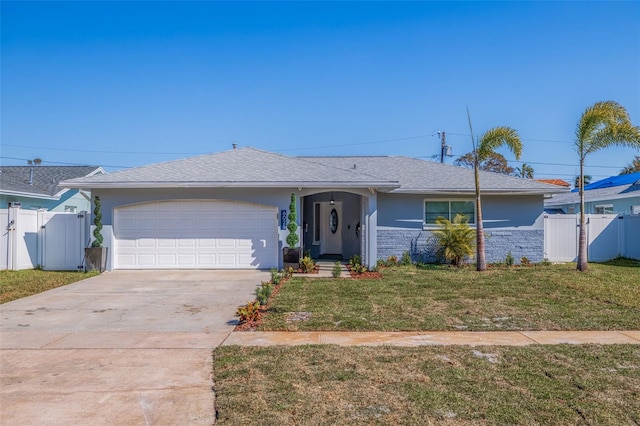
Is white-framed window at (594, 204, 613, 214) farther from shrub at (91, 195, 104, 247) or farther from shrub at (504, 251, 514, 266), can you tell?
shrub at (91, 195, 104, 247)

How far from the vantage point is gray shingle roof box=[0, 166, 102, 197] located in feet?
61.0

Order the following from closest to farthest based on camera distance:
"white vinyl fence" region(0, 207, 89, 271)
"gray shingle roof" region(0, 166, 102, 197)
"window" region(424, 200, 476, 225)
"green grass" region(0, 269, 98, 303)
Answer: "green grass" region(0, 269, 98, 303) → "white vinyl fence" region(0, 207, 89, 271) → "window" region(424, 200, 476, 225) → "gray shingle roof" region(0, 166, 102, 197)

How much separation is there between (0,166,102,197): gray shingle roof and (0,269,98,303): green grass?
5.83 meters

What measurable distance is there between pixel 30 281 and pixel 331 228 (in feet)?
35.1

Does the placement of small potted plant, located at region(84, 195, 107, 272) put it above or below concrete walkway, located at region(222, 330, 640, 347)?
above

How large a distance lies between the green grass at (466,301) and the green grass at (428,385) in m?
1.27

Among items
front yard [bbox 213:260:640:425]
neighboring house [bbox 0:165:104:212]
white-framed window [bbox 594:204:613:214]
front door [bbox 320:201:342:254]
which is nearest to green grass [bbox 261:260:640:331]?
front yard [bbox 213:260:640:425]

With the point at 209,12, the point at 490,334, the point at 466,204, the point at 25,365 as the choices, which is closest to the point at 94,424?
the point at 25,365

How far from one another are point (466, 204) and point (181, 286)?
10.1 meters

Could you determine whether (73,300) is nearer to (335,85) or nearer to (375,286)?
(375,286)

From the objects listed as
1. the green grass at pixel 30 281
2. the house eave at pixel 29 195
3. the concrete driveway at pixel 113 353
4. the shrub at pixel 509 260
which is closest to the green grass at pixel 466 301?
the concrete driveway at pixel 113 353

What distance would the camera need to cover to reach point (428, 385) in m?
4.32

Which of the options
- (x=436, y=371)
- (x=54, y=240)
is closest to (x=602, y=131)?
(x=436, y=371)

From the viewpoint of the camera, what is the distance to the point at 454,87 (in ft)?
59.1
